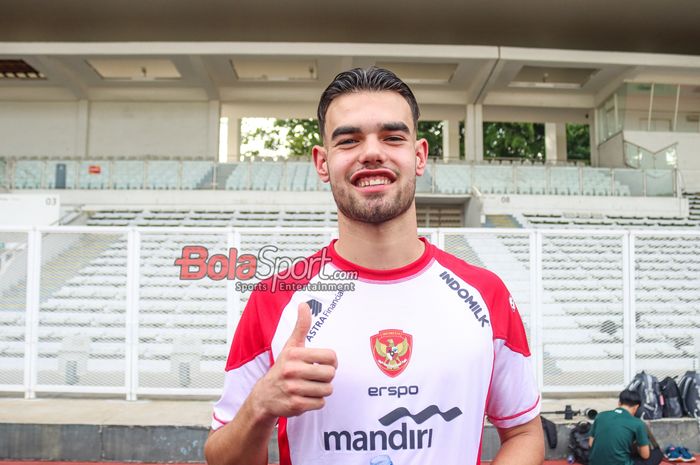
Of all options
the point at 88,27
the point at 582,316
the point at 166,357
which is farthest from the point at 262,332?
the point at 88,27

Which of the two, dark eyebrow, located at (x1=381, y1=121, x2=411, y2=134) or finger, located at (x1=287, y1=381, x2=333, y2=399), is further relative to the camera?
dark eyebrow, located at (x1=381, y1=121, x2=411, y2=134)

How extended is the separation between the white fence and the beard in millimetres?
5318

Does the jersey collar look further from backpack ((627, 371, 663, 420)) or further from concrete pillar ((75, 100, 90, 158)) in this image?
concrete pillar ((75, 100, 90, 158))

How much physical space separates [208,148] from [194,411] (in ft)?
58.6

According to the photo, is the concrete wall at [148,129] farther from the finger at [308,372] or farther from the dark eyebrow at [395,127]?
the finger at [308,372]

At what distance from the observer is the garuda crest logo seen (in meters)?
1.50

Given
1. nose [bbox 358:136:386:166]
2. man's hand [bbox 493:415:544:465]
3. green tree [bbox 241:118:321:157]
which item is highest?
green tree [bbox 241:118:321:157]

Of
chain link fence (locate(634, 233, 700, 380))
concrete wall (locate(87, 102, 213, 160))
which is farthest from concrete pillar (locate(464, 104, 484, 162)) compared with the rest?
chain link fence (locate(634, 233, 700, 380))

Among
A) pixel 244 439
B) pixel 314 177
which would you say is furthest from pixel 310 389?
pixel 314 177

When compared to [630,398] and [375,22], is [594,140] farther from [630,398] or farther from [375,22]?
[630,398]

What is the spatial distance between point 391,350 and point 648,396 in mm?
5611

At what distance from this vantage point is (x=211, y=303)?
6.76m

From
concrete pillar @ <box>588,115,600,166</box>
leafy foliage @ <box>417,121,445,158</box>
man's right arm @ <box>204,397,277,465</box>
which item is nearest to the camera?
man's right arm @ <box>204,397,277,465</box>

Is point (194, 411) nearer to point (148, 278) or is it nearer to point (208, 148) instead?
point (148, 278)
